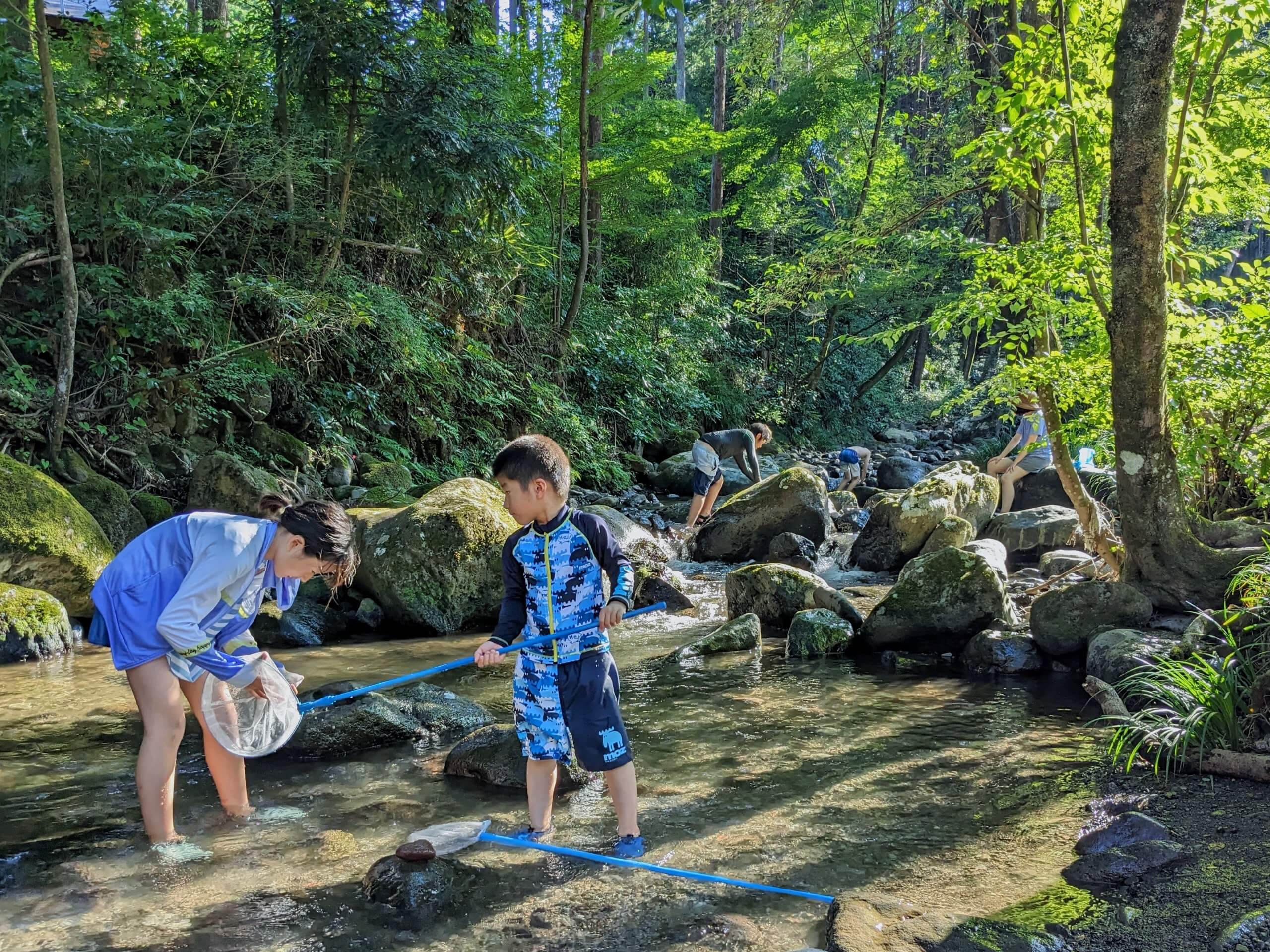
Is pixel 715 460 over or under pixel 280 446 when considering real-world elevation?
under

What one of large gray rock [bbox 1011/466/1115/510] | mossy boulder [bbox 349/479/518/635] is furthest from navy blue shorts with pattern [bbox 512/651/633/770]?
large gray rock [bbox 1011/466/1115/510]

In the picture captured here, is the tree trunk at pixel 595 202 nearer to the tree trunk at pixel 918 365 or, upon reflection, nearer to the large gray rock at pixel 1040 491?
the large gray rock at pixel 1040 491

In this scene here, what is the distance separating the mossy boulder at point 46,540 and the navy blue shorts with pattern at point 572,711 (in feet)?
16.5

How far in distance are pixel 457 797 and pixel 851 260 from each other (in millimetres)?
7610

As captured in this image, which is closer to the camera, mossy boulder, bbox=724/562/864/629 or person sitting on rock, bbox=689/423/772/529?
mossy boulder, bbox=724/562/864/629

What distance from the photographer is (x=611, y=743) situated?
3.56m

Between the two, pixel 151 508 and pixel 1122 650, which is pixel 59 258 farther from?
pixel 1122 650

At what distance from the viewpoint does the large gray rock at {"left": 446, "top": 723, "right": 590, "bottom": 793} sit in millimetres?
4484

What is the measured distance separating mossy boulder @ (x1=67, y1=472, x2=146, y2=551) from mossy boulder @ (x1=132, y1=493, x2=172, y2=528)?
0.57 ft

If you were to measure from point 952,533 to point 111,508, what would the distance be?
8.38 metres

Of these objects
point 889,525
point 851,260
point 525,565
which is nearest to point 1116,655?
point 525,565

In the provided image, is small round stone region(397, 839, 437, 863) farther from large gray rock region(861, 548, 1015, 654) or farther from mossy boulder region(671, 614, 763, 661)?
large gray rock region(861, 548, 1015, 654)

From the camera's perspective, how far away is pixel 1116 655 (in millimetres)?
5777

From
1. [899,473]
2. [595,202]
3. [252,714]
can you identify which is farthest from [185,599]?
[595,202]
